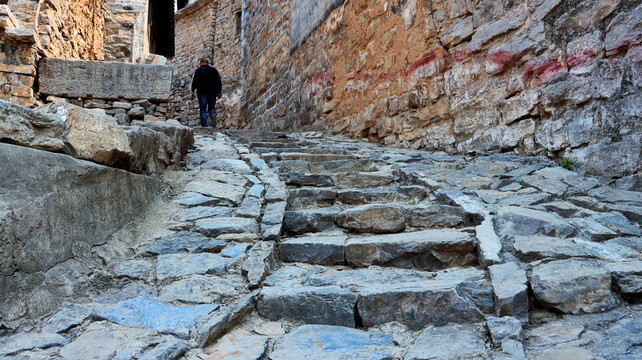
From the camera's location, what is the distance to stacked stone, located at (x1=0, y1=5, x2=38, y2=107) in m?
4.44

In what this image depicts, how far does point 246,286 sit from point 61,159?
96cm

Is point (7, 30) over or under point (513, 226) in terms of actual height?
over

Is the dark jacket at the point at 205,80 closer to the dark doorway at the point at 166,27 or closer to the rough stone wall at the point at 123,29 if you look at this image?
the rough stone wall at the point at 123,29

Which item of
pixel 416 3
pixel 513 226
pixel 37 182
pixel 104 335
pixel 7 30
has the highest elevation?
pixel 416 3

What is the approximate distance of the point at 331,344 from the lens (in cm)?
155

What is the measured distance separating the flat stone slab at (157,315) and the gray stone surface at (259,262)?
0.83 ft

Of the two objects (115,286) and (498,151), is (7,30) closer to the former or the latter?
(115,286)

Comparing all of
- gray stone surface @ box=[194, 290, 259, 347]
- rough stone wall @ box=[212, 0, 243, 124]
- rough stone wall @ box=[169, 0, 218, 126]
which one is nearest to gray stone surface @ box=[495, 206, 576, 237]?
gray stone surface @ box=[194, 290, 259, 347]

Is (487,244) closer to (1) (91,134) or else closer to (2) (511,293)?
(2) (511,293)

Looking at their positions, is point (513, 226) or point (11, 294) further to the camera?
point (513, 226)

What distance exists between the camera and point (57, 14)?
210 inches

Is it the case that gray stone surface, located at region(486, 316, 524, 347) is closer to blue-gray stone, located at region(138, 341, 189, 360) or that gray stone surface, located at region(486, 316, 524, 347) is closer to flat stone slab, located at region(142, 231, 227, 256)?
blue-gray stone, located at region(138, 341, 189, 360)

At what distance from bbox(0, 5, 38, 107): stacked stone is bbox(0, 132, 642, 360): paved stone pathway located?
2.82 metres

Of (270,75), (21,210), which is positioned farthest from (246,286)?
(270,75)
